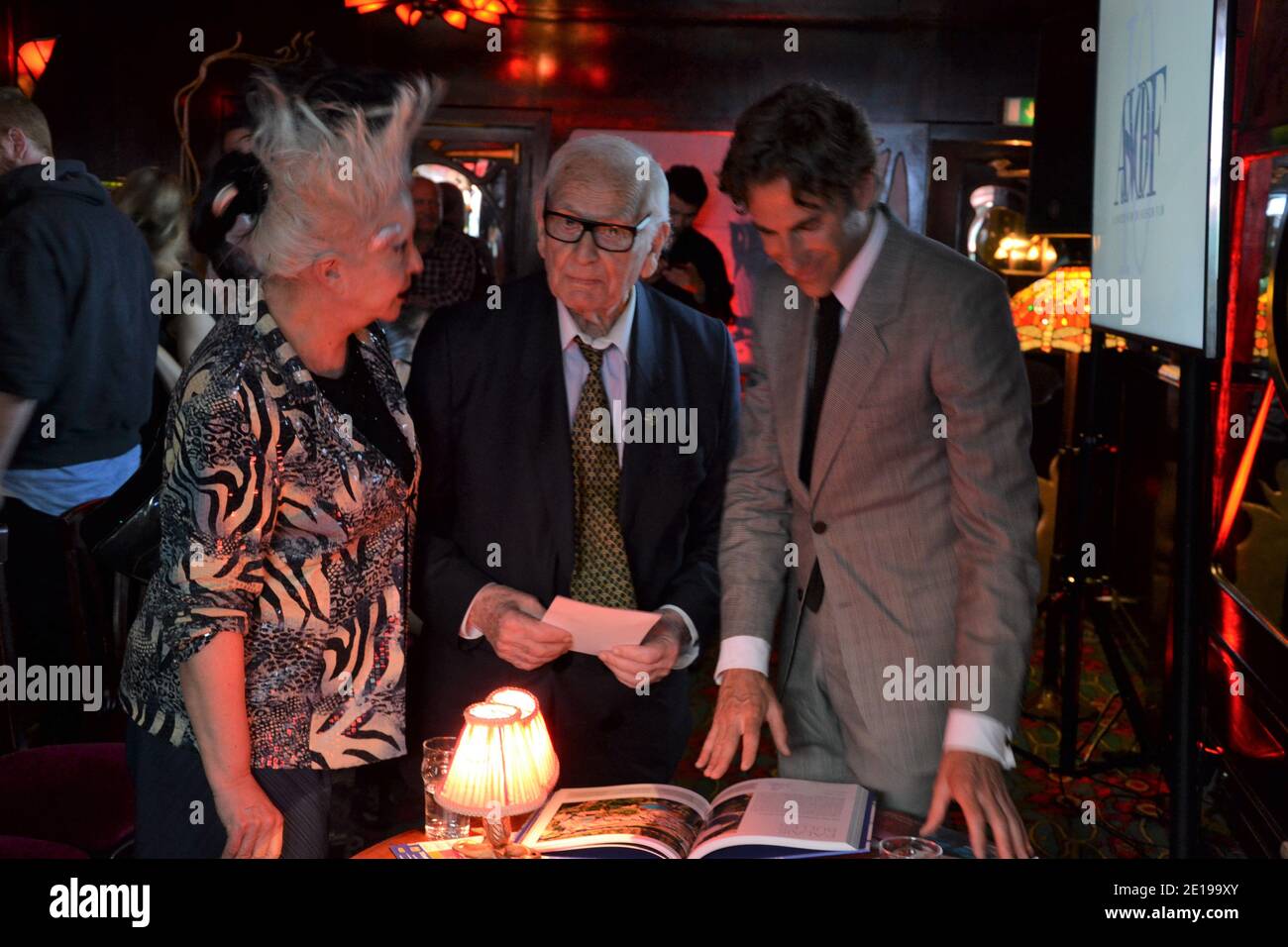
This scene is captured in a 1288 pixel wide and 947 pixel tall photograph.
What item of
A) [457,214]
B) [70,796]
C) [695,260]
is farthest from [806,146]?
[457,214]

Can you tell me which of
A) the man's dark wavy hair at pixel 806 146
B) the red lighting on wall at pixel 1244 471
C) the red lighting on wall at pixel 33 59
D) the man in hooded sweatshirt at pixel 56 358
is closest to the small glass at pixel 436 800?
the man's dark wavy hair at pixel 806 146

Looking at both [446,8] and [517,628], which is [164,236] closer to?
[446,8]

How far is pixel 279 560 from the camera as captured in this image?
65.2 inches

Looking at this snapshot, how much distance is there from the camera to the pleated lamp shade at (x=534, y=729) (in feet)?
5.44

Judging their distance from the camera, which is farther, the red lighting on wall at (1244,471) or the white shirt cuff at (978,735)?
the red lighting on wall at (1244,471)

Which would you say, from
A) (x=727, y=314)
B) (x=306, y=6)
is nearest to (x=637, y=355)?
(x=727, y=314)

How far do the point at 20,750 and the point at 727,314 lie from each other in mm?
3947

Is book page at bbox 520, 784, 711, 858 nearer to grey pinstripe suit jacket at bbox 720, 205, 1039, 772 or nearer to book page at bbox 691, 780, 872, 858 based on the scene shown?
book page at bbox 691, 780, 872, 858

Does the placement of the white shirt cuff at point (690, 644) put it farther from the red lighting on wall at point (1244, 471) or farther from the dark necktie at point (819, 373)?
the red lighting on wall at point (1244, 471)

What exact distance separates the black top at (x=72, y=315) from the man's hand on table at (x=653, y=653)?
1700mm

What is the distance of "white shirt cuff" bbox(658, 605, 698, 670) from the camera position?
2064 millimetres

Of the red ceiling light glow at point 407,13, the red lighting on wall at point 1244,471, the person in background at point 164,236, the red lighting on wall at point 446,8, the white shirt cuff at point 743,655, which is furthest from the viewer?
the red ceiling light glow at point 407,13

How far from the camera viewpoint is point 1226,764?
2.57 m

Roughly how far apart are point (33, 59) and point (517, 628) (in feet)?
19.1
